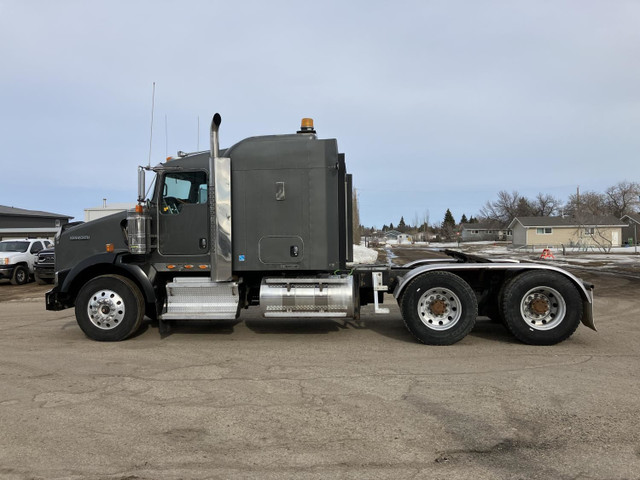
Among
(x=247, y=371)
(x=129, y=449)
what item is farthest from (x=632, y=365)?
(x=129, y=449)

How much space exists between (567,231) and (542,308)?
180 ft

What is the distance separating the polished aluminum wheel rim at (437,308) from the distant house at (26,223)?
45736 mm

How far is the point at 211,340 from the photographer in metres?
7.01

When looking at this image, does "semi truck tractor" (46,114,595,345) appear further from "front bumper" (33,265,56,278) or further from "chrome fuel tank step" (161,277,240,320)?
"front bumper" (33,265,56,278)

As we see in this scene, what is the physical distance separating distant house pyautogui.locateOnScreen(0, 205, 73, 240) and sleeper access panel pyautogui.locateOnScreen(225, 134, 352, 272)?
144 ft

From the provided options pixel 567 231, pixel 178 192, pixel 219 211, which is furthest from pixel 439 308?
pixel 567 231

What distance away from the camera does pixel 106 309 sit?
6812mm

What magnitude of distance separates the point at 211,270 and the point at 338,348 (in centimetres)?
223

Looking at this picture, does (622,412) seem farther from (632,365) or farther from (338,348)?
(338,348)

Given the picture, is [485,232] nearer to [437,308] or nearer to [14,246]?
[14,246]

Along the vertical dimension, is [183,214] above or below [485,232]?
below

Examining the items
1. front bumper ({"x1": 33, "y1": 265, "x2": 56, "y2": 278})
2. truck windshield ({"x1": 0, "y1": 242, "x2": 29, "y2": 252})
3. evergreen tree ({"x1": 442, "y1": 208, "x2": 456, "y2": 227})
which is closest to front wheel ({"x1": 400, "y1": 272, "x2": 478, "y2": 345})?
front bumper ({"x1": 33, "y1": 265, "x2": 56, "y2": 278})

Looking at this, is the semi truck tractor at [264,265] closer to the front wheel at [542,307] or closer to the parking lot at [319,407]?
the front wheel at [542,307]

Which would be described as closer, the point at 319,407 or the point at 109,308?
A: the point at 319,407
